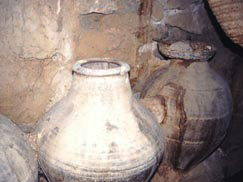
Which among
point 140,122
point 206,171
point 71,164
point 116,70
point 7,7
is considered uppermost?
point 7,7

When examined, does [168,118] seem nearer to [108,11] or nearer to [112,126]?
[112,126]

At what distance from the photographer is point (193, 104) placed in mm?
1850

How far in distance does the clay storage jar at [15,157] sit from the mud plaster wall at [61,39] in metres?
0.37

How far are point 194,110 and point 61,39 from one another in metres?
0.89

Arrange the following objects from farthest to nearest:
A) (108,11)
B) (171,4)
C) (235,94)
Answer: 1. (235,94)
2. (171,4)
3. (108,11)

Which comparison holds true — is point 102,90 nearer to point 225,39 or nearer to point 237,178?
point 225,39

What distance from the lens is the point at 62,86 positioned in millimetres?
1856

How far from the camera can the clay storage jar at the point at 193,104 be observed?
1854mm

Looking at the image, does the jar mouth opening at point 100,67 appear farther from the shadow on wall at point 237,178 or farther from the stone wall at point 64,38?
the shadow on wall at point 237,178

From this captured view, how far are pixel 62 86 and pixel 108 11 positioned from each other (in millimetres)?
535

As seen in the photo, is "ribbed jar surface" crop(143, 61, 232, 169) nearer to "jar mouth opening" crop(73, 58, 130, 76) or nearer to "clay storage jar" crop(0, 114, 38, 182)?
"jar mouth opening" crop(73, 58, 130, 76)

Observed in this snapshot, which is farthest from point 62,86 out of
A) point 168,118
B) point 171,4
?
point 171,4

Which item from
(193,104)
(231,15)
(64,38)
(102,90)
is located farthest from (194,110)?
(64,38)

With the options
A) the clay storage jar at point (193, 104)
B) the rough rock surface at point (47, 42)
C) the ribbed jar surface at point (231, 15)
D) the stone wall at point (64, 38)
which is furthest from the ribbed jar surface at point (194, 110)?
the rough rock surface at point (47, 42)
